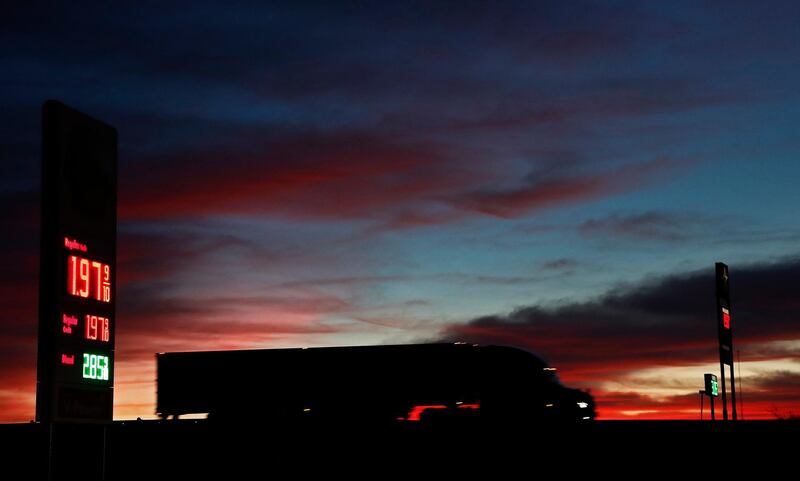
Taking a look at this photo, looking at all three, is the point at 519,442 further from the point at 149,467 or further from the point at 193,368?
the point at 193,368

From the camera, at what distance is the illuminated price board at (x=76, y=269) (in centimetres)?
1842

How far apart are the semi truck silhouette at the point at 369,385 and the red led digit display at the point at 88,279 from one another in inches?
759

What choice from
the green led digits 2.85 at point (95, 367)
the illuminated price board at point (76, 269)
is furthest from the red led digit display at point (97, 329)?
the green led digits 2.85 at point (95, 367)

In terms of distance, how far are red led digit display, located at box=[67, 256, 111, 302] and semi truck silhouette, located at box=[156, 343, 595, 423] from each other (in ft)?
63.2

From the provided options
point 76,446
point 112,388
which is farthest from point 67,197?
point 76,446

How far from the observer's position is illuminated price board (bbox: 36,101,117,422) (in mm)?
18422

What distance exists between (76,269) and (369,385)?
2112 centimetres

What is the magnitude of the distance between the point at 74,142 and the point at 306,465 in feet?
51.5

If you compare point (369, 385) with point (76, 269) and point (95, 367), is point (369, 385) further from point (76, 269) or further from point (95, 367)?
point (76, 269)

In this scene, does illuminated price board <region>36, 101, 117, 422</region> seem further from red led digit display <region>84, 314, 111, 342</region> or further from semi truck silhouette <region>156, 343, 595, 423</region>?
semi truck silhouette <region>156, 343, 595, 423</region>

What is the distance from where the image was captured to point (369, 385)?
39344 mm

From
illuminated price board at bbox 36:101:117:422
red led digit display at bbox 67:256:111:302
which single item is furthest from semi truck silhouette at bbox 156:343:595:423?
red led digit display at bbox 67:256:111:302

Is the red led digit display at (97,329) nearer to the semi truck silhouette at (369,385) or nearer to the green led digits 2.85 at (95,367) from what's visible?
the green led digits 2.85 at (95,367)

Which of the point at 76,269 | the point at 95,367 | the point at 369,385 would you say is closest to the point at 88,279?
the point at 76,269
